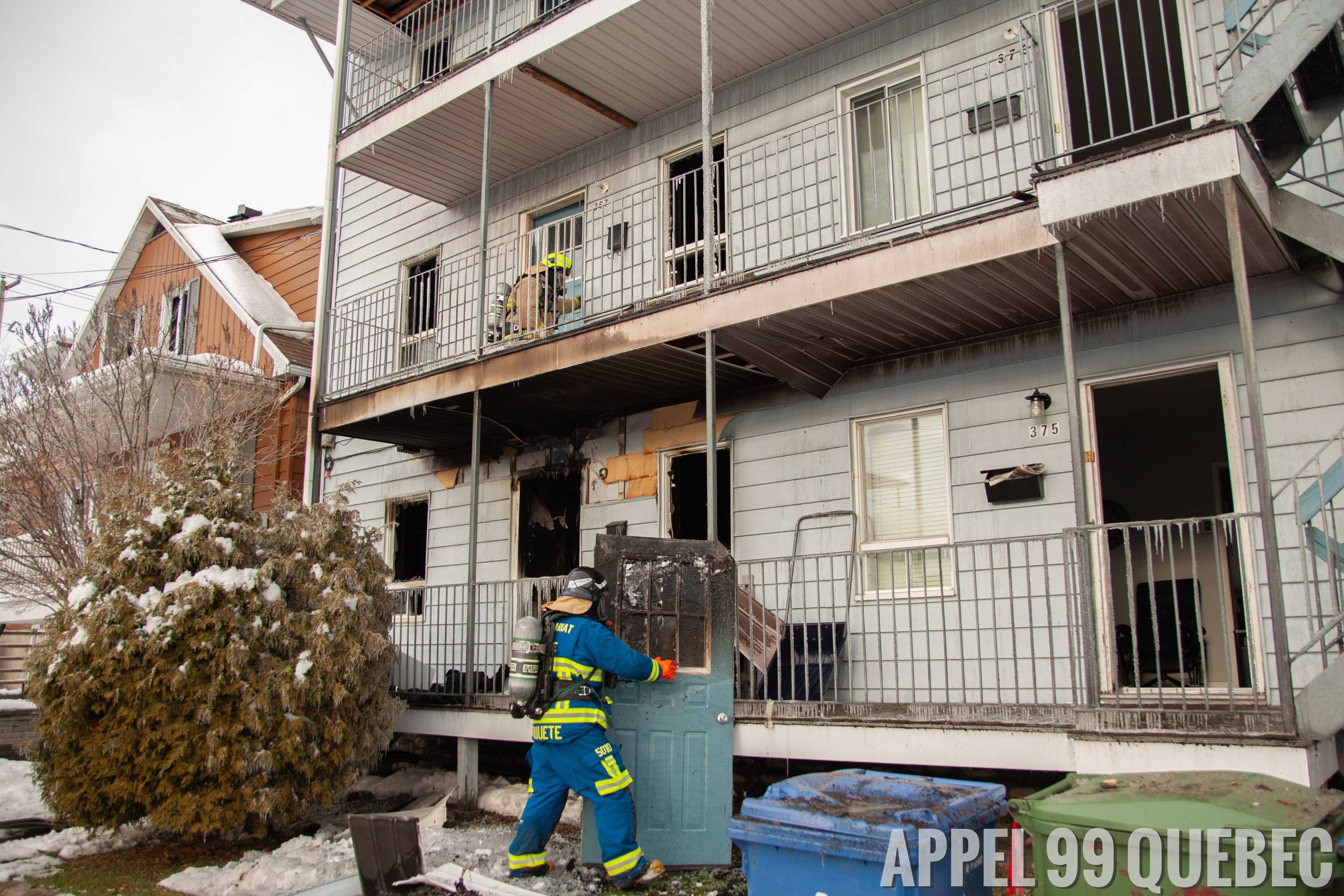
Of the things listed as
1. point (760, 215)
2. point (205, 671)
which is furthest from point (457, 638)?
point (760, 215)

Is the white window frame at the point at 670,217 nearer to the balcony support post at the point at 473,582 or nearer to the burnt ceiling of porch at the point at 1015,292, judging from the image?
the burnt ceiling of porch at the point at 1015,292

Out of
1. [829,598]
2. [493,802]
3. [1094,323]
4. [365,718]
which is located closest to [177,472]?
[365,718]

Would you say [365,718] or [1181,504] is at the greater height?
[1181,504]

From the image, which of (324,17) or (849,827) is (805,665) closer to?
(849,827)

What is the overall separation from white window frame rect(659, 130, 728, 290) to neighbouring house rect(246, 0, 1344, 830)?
53mm

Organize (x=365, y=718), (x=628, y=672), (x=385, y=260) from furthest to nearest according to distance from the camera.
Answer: (x=385, y=260) → (x=365, y=718) → (x=628, y=672)

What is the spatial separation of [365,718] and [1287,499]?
6560mm

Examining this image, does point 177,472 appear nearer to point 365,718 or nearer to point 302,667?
point 302,667

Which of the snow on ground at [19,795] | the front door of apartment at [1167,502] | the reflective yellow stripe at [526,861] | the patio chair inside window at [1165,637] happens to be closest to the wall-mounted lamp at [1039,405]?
Result: the front door of apartment at [1167,502]

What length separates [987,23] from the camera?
7.87 m

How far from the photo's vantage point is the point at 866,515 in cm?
805

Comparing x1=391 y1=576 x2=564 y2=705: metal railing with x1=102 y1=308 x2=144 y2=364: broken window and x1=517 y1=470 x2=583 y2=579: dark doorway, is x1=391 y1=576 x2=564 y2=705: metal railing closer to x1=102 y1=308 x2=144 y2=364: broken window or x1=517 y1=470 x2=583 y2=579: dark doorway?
x1=517 y1=470 x2=583 y2=579: dark doorway

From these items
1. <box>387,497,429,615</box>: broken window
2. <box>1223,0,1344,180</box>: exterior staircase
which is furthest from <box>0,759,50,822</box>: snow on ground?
<box>1223,0,1344,180</box>: exterior staircase

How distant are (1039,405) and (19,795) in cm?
925
